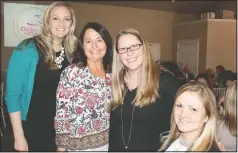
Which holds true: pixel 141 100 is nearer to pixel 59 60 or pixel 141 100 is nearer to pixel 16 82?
pixel 59 60

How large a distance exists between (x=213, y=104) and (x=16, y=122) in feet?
3.83

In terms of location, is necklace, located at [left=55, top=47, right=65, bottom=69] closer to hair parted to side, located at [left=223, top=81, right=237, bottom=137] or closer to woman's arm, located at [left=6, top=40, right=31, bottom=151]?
woman's arm, located at [left=6, top=40, right=31, bottom=151]

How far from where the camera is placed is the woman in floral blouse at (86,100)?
5.49 feet

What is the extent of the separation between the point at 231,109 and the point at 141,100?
642mm

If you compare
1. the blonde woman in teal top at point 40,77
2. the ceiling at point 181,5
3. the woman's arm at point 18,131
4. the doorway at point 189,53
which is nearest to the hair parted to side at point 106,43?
the blonde woman in teal top at point 40,77

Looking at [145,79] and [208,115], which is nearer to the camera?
[208,115]

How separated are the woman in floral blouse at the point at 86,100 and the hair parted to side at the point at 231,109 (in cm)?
76

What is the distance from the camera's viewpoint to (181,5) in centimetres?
812

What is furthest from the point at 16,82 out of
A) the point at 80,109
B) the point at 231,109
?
the point at 231,109

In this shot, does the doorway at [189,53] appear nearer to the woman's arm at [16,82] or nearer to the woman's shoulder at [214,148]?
the woman's arm at [16,82]

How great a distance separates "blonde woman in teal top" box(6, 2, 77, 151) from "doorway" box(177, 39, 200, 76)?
7155 mm

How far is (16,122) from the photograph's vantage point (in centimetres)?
178

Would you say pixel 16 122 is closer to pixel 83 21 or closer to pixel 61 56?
pixel 61 56

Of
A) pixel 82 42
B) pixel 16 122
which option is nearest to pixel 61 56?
pixel 82 42
